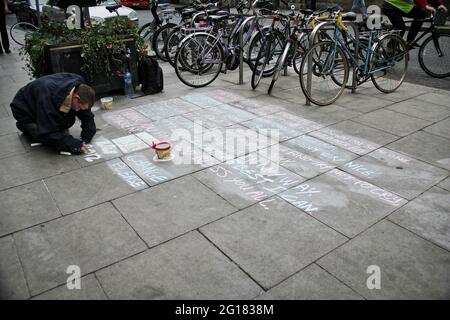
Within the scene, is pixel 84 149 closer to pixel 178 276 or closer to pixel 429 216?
pixel 178 276

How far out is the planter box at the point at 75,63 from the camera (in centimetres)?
609

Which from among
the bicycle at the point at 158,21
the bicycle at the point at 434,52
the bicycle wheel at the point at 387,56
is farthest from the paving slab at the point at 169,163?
the bicycle at the point at 434,52

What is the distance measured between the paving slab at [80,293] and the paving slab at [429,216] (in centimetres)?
Answer: 244

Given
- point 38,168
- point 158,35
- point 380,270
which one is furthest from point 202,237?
point 158,35

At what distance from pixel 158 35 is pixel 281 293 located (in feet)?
24.6

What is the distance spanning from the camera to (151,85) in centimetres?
685

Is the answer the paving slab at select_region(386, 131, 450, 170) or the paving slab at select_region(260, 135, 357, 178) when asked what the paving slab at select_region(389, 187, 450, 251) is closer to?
the paving slab at select_region(386, 131, 450, 170)

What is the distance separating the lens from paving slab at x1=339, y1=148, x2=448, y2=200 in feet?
12.8

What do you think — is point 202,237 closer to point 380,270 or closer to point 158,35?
point 380,270

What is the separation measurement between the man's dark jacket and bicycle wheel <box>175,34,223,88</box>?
2.69 meters

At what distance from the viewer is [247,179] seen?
4.07 metres

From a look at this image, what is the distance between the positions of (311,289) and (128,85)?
516 cm

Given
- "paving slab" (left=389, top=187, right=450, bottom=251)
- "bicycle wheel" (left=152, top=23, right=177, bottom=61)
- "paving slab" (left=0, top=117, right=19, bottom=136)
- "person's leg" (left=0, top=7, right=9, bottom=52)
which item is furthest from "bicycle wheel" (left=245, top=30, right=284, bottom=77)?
"person's leg" (left=0, top=7, right=9, bottom=52)

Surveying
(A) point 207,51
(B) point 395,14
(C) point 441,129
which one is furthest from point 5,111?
(B) point 395,14
